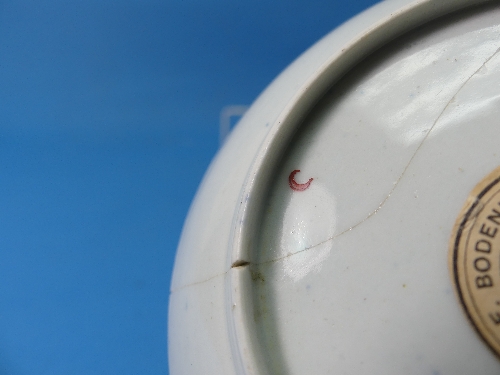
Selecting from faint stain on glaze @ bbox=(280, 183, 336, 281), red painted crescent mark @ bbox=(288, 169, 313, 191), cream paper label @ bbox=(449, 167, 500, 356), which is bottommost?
Result: cream paper label @ bbox=(449, 167, 500, 356)

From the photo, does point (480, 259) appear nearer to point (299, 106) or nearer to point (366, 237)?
point (366, 237)

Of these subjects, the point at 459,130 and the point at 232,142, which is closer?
the point at 459,130

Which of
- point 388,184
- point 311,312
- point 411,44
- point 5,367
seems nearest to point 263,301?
point 311,312

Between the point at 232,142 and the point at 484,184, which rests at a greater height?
the point at 232,142

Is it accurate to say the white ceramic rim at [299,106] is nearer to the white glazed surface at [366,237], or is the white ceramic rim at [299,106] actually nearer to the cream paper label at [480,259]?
the white glazed surface at [366,237]

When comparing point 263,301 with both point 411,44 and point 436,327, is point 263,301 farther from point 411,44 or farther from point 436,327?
point 411,44

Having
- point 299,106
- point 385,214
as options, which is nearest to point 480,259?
point 385,214

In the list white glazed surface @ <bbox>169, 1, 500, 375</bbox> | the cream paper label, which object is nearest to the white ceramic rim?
white glazed surface @ <bbox>169, 1, 500, 375</bbox>

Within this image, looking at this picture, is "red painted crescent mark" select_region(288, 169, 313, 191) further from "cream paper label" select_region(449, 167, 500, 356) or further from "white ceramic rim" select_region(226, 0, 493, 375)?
"cream paper label" select_region(449, 167, 500, 356)
